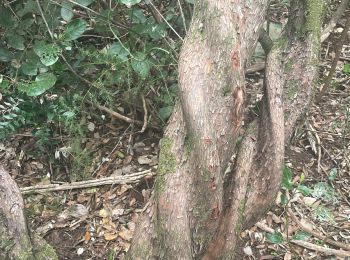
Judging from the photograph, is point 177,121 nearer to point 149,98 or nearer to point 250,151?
point 250,151

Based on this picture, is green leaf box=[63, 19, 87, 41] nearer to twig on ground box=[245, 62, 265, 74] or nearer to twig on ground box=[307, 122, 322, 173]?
twig on ground box=[245, 62, 265, 74]

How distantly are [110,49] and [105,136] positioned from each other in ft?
1.45

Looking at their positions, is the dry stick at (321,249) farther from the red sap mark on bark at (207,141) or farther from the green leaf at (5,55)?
the green leaf at (5,55)

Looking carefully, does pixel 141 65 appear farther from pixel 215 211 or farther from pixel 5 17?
pixel 215 211

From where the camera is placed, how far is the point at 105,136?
2.28 m

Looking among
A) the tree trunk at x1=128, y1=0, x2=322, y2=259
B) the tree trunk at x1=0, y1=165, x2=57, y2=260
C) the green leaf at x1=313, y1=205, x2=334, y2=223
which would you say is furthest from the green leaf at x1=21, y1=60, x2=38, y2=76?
the green leaf at x1=313, y1=205, x2=334, y2=223

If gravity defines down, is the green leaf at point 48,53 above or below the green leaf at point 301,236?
above

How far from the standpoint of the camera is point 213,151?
1.29 metres

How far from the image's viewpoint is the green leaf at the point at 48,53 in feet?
6.18

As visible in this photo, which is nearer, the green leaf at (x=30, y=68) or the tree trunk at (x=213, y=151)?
the tree trunk at (x=213, y=151)

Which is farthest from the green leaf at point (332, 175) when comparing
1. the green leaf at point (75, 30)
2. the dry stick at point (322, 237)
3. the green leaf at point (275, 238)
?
the green leaf at point (75, 30)

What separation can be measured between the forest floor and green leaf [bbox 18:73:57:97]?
1.11 feet

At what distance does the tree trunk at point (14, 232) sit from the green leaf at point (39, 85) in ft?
1.65

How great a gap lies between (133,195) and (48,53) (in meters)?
0.64
